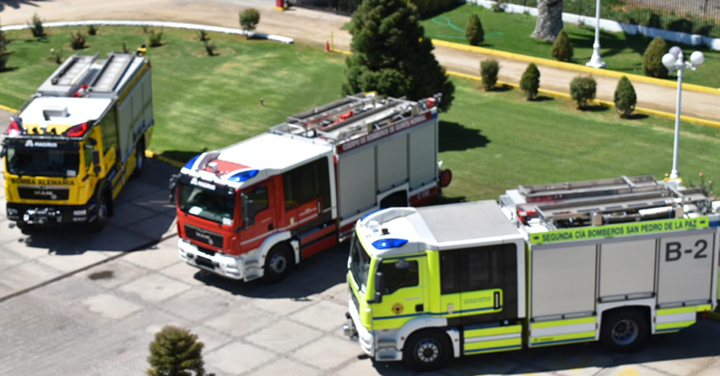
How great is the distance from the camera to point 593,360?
20234 millimetres

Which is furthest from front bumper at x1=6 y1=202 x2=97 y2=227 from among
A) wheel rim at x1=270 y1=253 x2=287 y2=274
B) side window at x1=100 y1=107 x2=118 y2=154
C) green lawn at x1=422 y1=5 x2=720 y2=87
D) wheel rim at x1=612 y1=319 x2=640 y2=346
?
green lawn at x1=422 y1=5 x2=720 y2=87

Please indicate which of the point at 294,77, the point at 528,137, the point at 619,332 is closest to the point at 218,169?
the point at 619,332

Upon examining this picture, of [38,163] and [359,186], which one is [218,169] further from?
[38,163]

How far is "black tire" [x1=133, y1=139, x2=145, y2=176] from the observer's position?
31619mm

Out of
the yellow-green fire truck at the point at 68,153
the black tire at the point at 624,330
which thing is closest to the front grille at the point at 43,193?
the yellow-green fire truck at the point at 68,153

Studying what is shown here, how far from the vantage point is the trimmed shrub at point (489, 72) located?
38.4m

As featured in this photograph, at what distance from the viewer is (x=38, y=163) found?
26438 millimetres

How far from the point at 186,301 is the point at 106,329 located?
205 centimetres

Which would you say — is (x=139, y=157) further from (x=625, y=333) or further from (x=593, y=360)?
(x=625, y=333)

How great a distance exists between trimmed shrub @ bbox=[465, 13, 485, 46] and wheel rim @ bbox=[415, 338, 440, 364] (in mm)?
26592

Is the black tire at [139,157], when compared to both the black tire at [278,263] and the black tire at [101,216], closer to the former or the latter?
the black tire at [101,216]

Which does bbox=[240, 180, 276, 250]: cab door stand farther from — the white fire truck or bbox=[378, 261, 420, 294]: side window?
bbox=[378, 261, 420, 294]: side window

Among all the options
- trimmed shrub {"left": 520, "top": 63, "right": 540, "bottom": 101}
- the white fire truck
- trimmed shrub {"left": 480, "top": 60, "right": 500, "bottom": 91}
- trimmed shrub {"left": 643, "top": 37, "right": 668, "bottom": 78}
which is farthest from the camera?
trimmed shrub {"left": 643, "top": 37, "right": 668, "bottom": 78}

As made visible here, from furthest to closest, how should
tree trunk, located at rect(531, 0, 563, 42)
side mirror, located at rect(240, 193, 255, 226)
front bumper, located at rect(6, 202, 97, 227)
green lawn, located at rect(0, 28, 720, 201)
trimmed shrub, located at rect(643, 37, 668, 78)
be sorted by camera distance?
tree trunk, located at rect(531, 0, 563, 42), trimmed shrub, located at rect(643, 37, 668, 78), green lawn, located at rect(0, 28, 720, 201), front bumper, located at rect(6, 202, 97, 227), side mirror, located at rect(240, 193, 255, 226)
